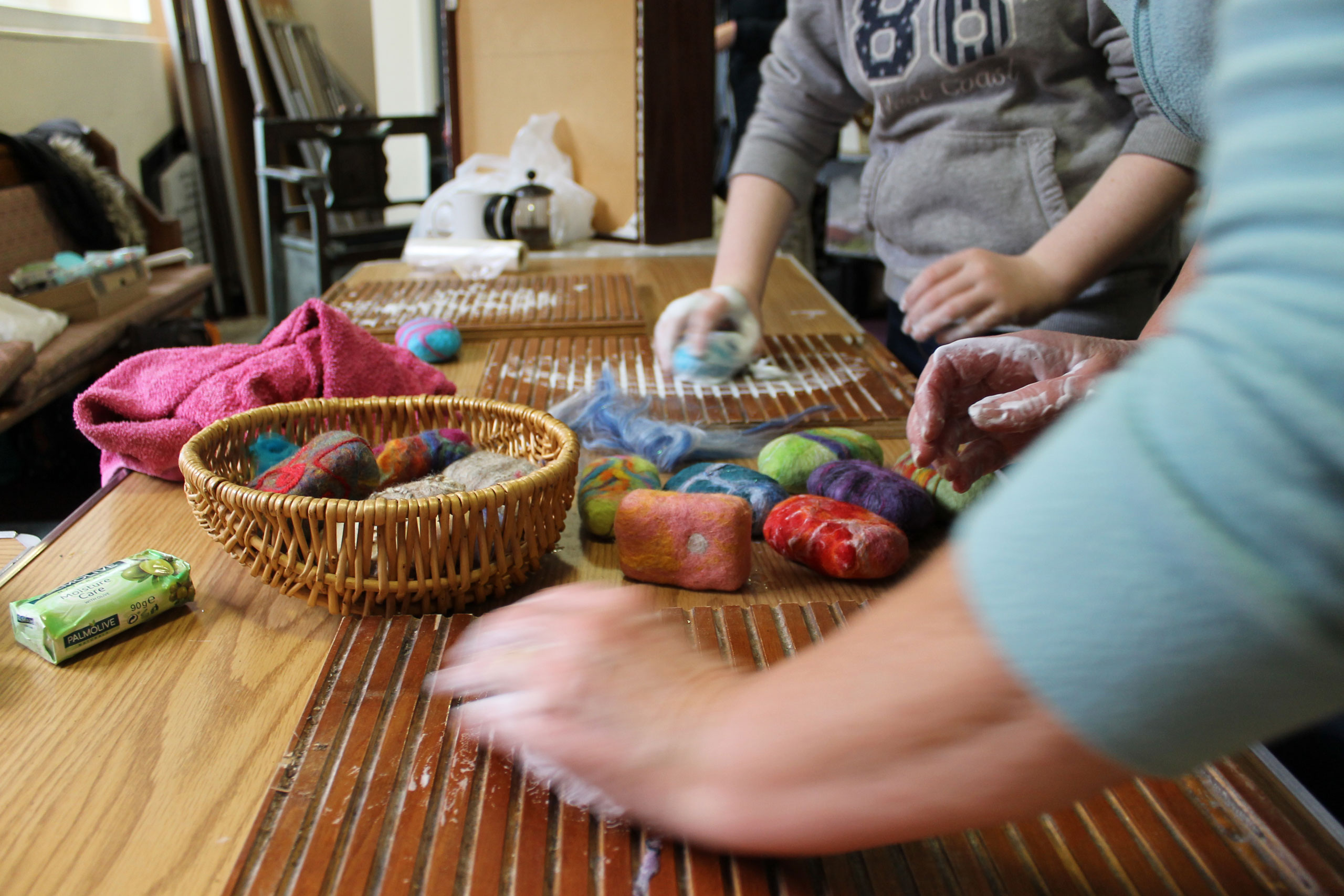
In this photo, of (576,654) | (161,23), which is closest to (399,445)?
(576,654)

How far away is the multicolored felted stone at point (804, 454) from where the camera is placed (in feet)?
3.02

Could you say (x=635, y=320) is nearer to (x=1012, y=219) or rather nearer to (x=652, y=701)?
(x=1012, y=219)

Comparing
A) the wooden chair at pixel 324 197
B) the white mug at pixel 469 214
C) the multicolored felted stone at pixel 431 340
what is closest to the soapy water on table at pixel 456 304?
the multicolored felted stone at pixel 431 340

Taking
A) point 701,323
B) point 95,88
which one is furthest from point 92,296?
point 701,323

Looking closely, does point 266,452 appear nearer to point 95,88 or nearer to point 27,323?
point 27,323

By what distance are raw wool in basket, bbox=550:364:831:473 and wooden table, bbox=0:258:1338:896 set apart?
0.16m

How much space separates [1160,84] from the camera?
637 millimetres

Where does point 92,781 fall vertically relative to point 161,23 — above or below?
below

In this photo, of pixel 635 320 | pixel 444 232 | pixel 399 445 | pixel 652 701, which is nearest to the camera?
pixel 652 701

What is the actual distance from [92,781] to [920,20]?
127cm

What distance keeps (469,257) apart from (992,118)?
1.15 meters

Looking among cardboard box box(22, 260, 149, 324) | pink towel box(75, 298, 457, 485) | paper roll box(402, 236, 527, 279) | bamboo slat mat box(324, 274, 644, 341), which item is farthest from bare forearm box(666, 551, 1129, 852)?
cardboard box box(22, 260, 149, 324)

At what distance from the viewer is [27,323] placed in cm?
223

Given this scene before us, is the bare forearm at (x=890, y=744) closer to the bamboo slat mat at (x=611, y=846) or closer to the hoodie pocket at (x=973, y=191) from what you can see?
the bamboo slat mat at (x=611, y=846)
